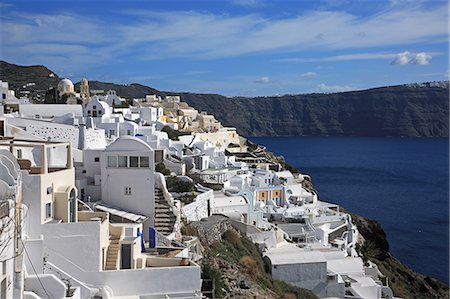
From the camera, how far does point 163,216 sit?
1242 centimetres

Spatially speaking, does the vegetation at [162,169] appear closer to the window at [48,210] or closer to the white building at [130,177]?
the white building at [130,177]

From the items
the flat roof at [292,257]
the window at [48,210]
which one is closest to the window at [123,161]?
the window at [48,210]

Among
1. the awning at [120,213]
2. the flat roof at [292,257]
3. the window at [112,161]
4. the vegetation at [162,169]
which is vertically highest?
the window at [112,161]

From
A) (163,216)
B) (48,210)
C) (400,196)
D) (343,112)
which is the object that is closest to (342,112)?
(343,112)

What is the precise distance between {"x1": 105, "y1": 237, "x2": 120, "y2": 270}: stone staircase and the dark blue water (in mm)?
23983

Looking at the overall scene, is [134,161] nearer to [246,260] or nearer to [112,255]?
[112,255]

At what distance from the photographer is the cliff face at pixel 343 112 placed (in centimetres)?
16300

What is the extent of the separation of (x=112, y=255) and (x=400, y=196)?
148 ft

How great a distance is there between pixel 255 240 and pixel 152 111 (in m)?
20.0

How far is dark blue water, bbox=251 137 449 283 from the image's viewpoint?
33.0m

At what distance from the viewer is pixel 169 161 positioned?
66.7 feet

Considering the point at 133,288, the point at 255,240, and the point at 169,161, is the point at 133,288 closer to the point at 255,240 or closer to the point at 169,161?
the point at 255,240

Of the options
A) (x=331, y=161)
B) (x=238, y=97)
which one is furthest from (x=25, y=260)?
(x=238, y=97)

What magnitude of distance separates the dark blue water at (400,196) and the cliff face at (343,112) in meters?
73.5
